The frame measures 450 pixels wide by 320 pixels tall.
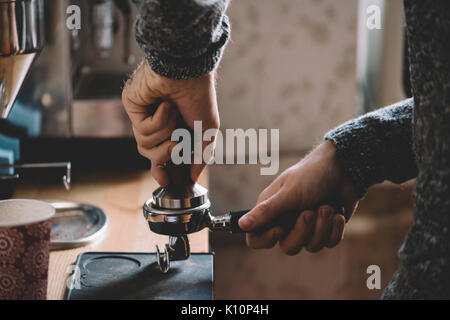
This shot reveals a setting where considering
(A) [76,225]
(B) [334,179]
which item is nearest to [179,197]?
(B) [334,179]

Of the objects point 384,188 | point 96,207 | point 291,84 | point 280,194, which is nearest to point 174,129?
point 280,194

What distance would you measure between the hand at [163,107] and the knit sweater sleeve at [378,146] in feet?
0.62

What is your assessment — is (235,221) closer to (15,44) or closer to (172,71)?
(172,71)

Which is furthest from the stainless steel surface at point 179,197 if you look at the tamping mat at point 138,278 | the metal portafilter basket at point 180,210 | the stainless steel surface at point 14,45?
the stainless steel surface at point 14,45

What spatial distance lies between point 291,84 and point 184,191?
3.37 feet

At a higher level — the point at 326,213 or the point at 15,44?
the point at 15,44

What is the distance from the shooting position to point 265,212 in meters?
0.81

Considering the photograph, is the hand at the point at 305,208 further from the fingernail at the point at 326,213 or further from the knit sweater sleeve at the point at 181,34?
the knit sweater sleeve at the point at 181,34

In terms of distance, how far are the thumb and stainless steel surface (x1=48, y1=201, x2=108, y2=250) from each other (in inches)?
13.5

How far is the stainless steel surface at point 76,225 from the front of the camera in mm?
1004

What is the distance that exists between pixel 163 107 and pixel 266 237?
230 millimetres

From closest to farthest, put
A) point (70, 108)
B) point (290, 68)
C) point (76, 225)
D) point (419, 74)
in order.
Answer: point (419, 74), point (76, 225), point (70, 108), point (290, 68)

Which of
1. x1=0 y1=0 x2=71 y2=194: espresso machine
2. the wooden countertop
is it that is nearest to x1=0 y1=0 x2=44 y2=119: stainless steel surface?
x1=0 y1=0 x2=71 y2=194: espresso machine

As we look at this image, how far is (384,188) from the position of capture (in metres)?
1.86
